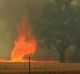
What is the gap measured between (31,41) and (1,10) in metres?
7.82

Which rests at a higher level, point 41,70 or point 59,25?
point 59,25

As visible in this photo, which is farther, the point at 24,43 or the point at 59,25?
the point at 24,43

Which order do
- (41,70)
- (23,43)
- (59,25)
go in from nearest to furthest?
(41,70)
(59,25)
(23,43)

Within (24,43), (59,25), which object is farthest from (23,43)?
(59,25)

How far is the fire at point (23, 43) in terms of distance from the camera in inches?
1722

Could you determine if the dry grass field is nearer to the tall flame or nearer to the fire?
the fire

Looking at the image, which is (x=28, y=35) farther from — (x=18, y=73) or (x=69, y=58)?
(x=18, y=73)

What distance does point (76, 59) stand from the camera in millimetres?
36875

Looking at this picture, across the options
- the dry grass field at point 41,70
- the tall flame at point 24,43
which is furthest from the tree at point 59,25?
the dry grass field at point 41,70

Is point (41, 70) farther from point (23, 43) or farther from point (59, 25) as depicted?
point (23, 43)

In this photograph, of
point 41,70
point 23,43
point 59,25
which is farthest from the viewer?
point 23,43

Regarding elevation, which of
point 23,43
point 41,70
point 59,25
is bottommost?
point 41,70

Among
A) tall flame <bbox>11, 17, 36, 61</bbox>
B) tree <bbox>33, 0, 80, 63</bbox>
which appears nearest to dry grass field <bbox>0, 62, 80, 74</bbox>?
tree <bbox>33, 0, 80, 63</bbox>

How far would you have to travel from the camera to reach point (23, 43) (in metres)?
45.9
